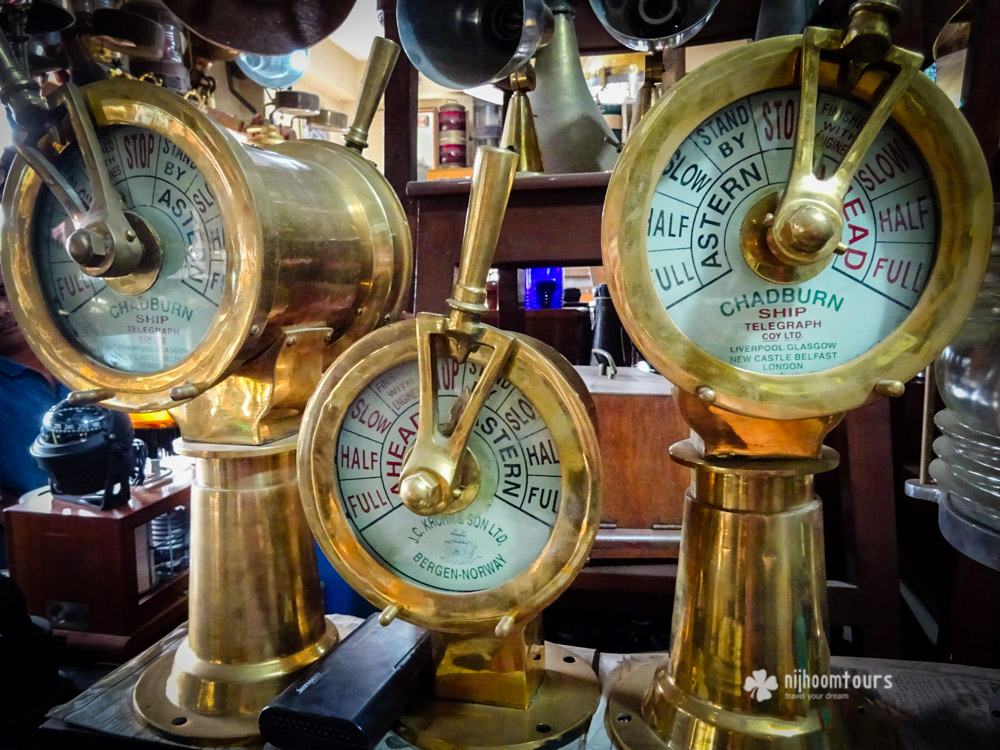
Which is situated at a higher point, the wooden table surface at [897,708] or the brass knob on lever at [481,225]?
the brass knob on lever at [481,225]

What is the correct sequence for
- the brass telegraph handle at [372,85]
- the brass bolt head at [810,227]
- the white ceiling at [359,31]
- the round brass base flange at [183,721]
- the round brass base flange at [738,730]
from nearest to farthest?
1. the brass bolt head at [810,227]
2. the round brass base flange at [738,730]
3. the round brass base flange at [183,721]
4. the brass telegraph handle at [372,85]
5. the white ceiling at [359,31]

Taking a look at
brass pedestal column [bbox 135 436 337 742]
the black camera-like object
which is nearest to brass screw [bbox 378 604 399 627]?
brass pedestal column [bbox 135 436 337 742]

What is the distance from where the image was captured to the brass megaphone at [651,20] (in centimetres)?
101

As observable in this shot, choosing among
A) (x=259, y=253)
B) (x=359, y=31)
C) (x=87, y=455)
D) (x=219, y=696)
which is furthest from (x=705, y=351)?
(x=359, y=31)

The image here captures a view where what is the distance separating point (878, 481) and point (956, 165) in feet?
1.97

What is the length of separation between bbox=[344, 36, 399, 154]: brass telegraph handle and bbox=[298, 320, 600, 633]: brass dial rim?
393mm

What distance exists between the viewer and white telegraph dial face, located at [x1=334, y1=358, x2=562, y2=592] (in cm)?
72

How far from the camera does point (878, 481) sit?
42.8 inches

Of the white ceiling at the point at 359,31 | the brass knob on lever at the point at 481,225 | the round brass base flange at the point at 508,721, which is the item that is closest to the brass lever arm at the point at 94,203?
the brass knob on lever at the point at 481,225

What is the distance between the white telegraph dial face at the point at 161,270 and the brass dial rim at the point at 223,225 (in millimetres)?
18

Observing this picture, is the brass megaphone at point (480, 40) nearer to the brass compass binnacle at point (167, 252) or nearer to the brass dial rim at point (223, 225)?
the brass compass binnacle at point (167, 252)

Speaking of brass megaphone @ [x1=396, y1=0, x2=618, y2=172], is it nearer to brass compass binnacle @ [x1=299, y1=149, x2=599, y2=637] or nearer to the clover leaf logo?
brass compass binnacle @ [x1=299, y1=149, x2=599, y2=637]

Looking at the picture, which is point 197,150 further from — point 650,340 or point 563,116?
point 563,116

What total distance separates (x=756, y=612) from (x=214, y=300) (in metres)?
0.65
